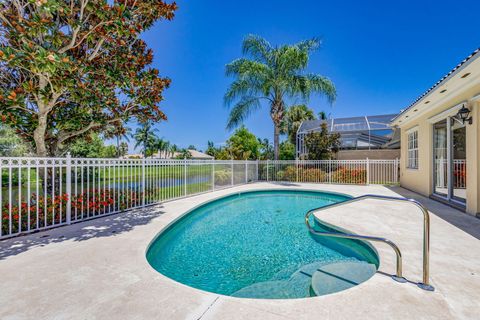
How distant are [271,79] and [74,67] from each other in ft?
36.3

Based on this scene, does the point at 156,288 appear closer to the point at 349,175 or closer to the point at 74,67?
the point at 74,67

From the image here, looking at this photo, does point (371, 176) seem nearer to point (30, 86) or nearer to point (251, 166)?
point (251, 166)

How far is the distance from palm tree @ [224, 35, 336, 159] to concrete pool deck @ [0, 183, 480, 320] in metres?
11.2

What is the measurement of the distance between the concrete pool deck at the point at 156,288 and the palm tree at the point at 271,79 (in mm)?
11206

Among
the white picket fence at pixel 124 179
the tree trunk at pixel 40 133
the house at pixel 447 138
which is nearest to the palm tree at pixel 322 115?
the white picket fence at pixel 124 179

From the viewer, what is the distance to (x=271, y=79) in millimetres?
13820

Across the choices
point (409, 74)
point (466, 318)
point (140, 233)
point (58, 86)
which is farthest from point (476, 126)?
point (409, 74)

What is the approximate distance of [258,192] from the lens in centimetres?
1233

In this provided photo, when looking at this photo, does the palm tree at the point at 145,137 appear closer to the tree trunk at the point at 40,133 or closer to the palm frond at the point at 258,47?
the palm frond at the point at 258,47

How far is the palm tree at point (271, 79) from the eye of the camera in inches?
527

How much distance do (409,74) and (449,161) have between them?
1289 centimetres

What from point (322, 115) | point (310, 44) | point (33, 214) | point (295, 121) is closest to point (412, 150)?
point (310, 44)

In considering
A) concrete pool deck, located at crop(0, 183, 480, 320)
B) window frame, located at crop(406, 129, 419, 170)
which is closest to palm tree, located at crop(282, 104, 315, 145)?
window frame, located at crop(406, 129, 419, 170)

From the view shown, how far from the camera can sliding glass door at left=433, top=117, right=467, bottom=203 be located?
7.44 m
